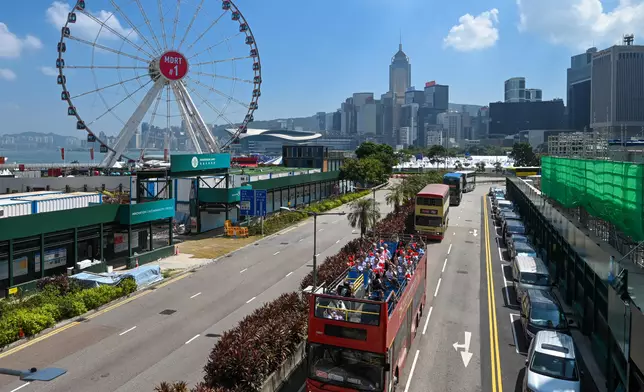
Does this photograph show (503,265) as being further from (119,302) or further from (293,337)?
(119,302)

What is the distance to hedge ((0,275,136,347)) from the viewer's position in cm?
1906

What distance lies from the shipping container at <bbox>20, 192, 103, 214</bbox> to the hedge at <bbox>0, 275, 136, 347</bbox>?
4.67m

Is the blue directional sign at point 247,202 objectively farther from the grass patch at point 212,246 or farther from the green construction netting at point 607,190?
the green construction netting at point 607,190

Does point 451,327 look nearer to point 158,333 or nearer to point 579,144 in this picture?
point 158,333

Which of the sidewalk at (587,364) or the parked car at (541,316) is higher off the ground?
the parked car at (541,316)

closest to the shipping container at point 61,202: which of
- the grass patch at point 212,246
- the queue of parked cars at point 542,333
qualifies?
the grass patch at point 212,246

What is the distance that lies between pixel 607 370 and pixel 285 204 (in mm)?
44722

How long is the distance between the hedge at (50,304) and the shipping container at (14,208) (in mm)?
3802

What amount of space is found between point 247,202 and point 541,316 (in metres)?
29.5

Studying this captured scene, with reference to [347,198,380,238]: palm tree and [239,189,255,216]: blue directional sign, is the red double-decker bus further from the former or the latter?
[239,189,255,216]: blue directional sign

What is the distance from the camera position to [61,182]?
43.9m

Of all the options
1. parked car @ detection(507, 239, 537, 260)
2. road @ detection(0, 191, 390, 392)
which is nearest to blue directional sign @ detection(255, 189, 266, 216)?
road @ detection(0, 191, 390, 392)

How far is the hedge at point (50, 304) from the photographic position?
1906 cm

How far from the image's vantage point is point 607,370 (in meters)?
15.8
